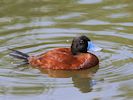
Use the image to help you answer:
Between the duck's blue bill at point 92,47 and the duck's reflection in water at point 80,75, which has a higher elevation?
the duck's blue bill at point 92,47

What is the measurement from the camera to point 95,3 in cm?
1209

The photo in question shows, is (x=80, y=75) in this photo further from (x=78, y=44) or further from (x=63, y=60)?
(x=78, y=44)

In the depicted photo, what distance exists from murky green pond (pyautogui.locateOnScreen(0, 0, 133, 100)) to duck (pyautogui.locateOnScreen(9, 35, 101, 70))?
11 cm

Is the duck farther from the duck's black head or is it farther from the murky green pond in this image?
the murky green pond

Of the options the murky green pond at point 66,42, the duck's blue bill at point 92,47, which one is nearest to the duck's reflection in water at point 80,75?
the murky green pond at point 66,42

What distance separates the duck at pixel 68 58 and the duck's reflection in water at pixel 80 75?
0.07 meters

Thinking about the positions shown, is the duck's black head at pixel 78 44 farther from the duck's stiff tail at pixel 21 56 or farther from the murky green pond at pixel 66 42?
the duck's stiff tail at pixel 21 56

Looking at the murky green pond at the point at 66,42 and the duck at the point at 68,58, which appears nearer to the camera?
the murky green pond at the point at 66,42

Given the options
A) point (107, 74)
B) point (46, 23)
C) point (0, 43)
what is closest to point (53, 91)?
point (107, 74)

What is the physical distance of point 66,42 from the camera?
32.9ft

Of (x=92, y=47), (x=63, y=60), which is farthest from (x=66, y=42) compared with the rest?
(x=63, y=60)

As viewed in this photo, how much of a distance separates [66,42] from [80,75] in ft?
4.56

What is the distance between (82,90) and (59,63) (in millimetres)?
1011

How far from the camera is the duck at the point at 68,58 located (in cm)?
891
